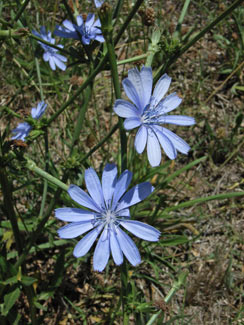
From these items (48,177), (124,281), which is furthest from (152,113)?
(124,281)

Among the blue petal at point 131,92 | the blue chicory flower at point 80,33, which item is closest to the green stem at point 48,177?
the blue petal at point 131,92

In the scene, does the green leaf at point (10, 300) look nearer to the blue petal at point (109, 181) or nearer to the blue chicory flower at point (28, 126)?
the blue petal at point (109, 181)

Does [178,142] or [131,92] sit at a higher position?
[131,92]

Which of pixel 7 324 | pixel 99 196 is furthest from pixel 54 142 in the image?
pixel 99 196

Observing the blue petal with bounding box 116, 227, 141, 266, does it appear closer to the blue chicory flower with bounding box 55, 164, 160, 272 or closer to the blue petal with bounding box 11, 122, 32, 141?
the blue chicory flower with bounding box 55, 164, 160, 272

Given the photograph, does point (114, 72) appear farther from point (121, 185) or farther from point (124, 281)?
point (124, 281)
